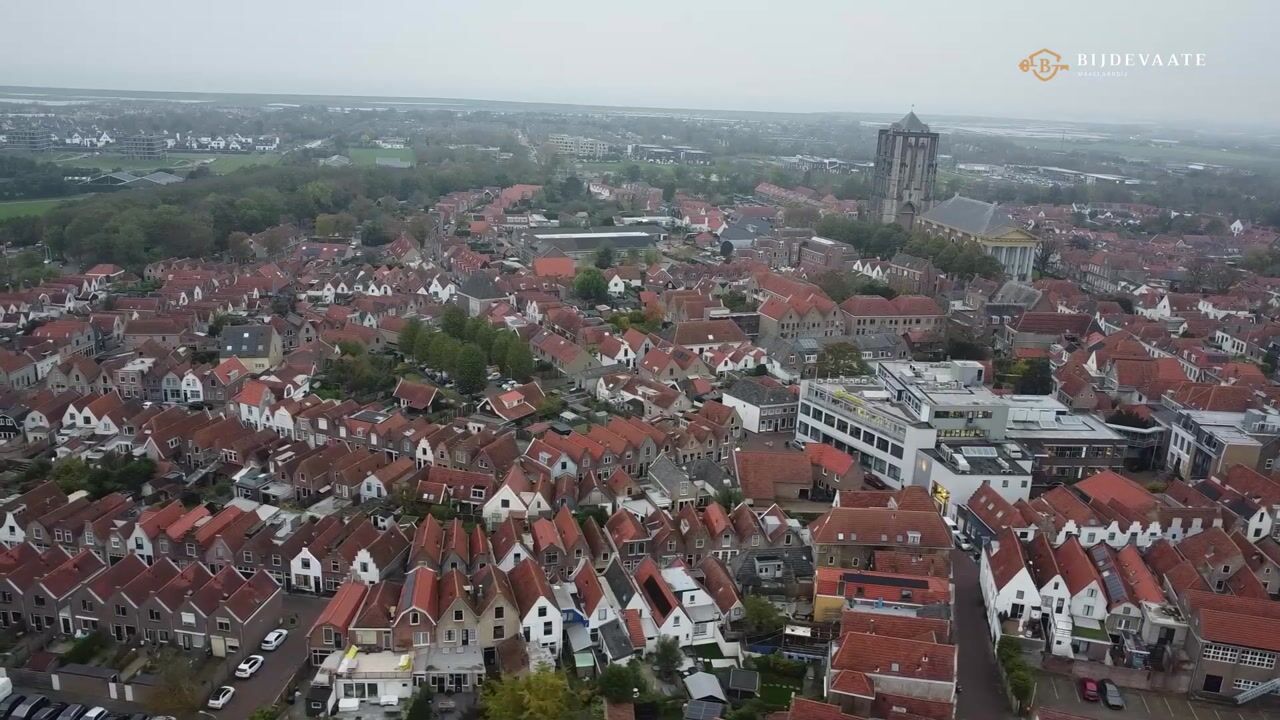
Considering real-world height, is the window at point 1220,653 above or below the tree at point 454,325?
below

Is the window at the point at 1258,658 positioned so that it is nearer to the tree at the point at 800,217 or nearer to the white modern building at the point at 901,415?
the white modern building at the point at 901,415

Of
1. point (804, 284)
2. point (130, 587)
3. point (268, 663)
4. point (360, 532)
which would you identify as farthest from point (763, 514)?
point (804, 284)

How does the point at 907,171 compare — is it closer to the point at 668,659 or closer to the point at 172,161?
the point at 668,659

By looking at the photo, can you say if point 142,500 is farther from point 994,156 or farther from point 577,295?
point 994,156

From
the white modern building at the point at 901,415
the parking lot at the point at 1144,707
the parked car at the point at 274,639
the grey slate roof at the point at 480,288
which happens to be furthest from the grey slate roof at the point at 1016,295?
the parked car at the point at 274,639

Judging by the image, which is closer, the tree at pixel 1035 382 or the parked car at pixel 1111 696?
the parked car at pixel 1111 696
